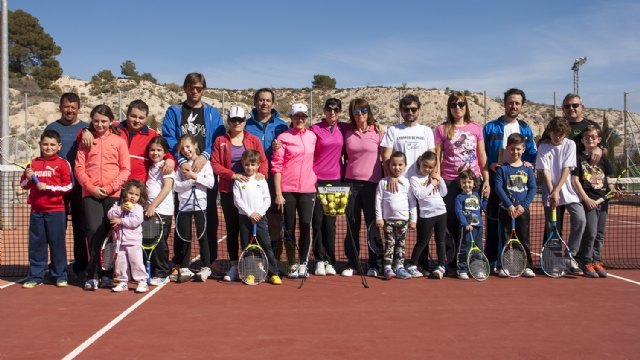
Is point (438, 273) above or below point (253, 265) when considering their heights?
below

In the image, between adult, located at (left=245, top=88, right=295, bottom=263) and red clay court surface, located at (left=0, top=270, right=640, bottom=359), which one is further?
adult, located at (left=245, top=88, right=295, bottom=263)

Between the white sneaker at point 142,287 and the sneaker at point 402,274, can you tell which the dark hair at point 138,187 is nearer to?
the white sneaker at point 142,287

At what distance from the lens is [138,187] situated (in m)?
5.87

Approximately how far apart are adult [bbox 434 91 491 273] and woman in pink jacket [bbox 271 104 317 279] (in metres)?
1.52

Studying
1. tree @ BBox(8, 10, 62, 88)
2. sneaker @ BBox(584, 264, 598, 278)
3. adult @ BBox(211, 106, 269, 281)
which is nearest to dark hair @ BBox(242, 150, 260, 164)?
adult @ BBox(211, 106, 269, 281)

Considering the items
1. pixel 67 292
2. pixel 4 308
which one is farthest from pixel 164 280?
pixel 4 308

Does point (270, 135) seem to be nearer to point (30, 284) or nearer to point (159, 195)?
point (159, 195)

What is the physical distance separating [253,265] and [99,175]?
6.20ft

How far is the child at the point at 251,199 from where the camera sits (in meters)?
6.02

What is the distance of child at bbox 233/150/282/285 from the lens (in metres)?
6.02

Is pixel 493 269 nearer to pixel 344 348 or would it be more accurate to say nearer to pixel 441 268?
pixel 441 268

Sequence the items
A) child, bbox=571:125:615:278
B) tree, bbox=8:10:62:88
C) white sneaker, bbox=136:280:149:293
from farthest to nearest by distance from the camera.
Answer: tree, bbox=8:10:62:88 < child, bbox=571:125:615:278 < white sneaker, bbox=136:280:149:293

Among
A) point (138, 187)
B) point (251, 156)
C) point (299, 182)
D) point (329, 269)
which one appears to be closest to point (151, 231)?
point (138, 187)

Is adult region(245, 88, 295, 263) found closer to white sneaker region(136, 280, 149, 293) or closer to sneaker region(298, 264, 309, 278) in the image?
sneaker region(298, 264, 309, 278)
